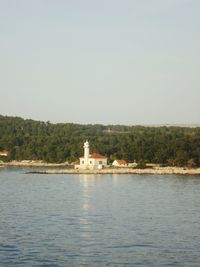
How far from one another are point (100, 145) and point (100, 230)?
103 m

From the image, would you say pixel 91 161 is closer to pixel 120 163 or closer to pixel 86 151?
A: pixel 86 151

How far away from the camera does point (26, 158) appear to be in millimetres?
142250

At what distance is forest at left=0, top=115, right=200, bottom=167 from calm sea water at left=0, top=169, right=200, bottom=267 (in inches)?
1955

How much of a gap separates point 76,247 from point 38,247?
5.24 ft

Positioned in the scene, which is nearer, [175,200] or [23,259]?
[23,259]

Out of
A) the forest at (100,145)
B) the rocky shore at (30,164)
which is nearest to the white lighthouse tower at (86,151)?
the forest at (100,145)

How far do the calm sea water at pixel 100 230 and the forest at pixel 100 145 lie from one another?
163 ft

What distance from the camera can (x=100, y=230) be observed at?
99.9ft

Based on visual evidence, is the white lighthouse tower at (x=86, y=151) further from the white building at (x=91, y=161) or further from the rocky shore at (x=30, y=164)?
the rocky shore at (x=30, y=164)

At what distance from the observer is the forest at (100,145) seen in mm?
100831

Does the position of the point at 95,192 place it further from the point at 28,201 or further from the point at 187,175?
the point at 187,175

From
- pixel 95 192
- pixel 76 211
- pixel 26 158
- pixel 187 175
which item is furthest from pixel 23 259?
pixel 26 158

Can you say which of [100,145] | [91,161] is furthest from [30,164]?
[91,161]

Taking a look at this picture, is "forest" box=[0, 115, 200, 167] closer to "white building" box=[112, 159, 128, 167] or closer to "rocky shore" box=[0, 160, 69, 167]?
"rocky shore" box=[0, 160, 69, 167]
